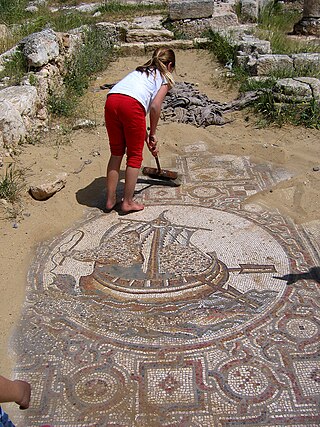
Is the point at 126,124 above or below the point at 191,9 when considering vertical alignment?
above

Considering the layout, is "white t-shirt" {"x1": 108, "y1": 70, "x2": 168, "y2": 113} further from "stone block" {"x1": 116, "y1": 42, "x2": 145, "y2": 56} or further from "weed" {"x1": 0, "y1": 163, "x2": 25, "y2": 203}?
"stone block" {"x1": 116, "y1": 42, "x2": 145, "y2": 56}

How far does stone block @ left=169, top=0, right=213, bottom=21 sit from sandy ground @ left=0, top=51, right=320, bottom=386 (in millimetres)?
3591

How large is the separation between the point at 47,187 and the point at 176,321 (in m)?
2.11

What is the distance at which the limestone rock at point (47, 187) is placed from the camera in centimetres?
451

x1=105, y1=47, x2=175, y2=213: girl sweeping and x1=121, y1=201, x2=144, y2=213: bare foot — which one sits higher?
x1=105, y1=47, x2=175, y2=213: girl sweeping

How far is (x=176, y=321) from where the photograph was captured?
3.09 m

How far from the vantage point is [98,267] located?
364cm

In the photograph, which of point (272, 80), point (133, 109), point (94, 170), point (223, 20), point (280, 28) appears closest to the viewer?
point (133, 109)

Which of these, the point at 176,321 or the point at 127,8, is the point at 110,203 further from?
the point at 127,8

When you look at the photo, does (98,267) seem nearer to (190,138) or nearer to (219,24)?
(190,138)

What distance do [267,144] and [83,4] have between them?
10199 mm

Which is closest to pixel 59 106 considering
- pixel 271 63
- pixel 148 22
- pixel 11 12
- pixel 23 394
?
pixel 271 63

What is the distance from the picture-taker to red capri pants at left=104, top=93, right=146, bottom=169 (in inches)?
157

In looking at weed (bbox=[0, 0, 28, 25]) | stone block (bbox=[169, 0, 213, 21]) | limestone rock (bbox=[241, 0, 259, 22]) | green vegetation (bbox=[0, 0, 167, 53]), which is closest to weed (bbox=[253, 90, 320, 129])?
stone block (bbox=[169, 0, 213, 21])
